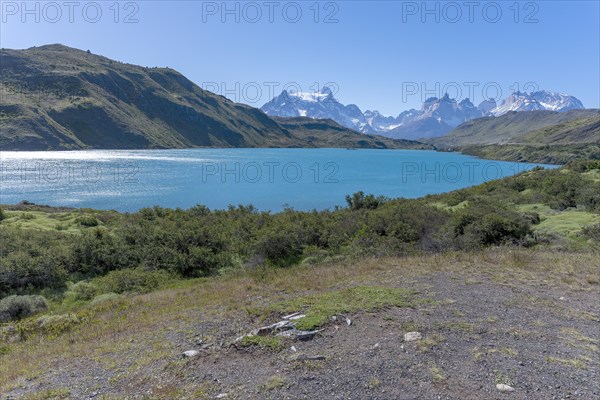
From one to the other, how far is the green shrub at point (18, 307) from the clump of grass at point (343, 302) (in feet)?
35.8

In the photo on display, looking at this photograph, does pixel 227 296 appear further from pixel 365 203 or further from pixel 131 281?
pixel 365 203

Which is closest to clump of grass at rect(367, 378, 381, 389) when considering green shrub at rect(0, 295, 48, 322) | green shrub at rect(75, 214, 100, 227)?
green shrub at rect(0, 295, 48, 322)

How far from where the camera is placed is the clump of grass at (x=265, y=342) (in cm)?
766

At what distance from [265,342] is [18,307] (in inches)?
485

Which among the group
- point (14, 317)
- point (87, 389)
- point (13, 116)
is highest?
point (13, 116)

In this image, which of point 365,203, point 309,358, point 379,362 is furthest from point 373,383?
point 365,203

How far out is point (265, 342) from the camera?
7.80 m

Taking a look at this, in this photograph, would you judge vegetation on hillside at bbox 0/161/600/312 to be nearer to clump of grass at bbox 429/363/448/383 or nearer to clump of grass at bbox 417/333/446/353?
clump of grass at bbox 417/333/446/353

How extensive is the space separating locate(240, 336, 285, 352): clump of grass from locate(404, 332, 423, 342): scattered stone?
2580mm

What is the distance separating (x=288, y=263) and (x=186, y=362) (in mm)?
12372

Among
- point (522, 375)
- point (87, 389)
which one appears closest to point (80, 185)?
point (87, 389)

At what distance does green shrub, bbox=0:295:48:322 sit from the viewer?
1425cm

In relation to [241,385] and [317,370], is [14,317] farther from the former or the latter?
[317,370]

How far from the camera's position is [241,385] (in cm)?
641
